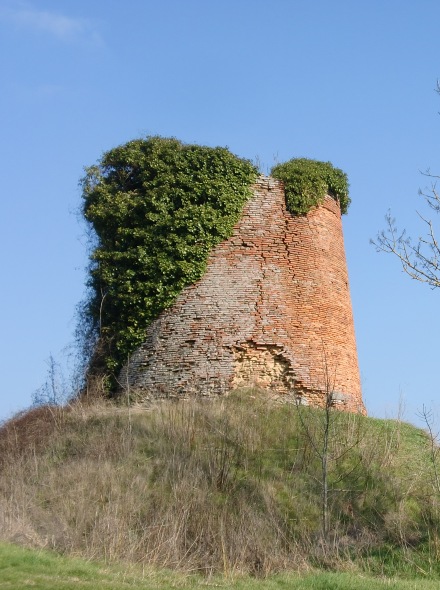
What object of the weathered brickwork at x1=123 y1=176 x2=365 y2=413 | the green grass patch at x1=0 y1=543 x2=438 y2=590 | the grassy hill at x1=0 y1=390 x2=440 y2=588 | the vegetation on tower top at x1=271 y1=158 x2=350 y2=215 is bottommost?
the green grass patch at x1=0 y1=543 x2=438 y2=590

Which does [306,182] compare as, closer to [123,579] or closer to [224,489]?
[224,489]

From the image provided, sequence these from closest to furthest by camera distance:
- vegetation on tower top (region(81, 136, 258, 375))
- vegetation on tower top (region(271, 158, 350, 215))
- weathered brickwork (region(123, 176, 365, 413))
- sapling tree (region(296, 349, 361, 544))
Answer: sapling tree (region(296, 349, 361, 544)), weathered brickwork (region(123, 176, 365, 413)), vegetation on tower top (region(81, 136, 258, 375)), vegetation on tower top (region(271, 158, 350, 215))

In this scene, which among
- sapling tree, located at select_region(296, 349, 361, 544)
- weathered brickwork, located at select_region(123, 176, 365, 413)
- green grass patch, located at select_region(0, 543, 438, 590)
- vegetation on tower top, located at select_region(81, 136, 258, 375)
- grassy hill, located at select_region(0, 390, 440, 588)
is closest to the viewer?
green grass patch, located at select_region(0, 543, 438, 590)

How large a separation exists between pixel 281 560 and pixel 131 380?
23.4 ft

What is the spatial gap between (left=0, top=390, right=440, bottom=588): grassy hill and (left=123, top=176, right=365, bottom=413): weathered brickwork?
0.74 meters

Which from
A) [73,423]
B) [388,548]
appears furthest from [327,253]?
[388,548]

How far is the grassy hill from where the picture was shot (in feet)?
41.7

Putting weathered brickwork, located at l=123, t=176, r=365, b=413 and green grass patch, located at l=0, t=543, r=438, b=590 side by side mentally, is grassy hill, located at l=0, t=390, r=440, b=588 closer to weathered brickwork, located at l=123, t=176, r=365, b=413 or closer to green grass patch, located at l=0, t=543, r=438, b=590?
green grass patch, located at l=0, t=543, r=438, b=590

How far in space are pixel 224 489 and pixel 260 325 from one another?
14.3ft

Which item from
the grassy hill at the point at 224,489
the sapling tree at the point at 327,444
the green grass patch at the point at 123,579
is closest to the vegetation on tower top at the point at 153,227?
the grassy hill at the point at 224,489

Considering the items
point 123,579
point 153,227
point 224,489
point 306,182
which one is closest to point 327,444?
point 224,489

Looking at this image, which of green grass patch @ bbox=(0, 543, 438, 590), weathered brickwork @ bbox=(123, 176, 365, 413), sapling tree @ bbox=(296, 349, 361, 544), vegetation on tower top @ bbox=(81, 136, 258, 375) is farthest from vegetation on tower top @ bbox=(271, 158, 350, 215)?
green grass patch @ bbox=(0, 543, 438, 590)

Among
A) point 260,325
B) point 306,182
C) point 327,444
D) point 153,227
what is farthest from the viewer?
point 306,182

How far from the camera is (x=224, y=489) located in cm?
1503
